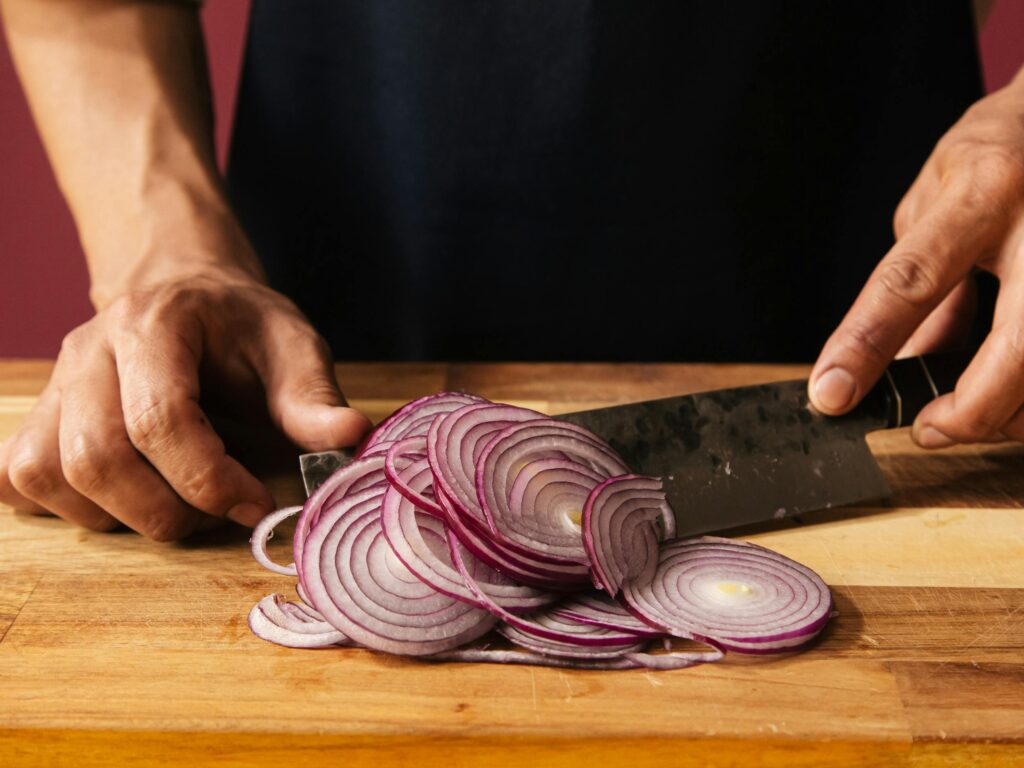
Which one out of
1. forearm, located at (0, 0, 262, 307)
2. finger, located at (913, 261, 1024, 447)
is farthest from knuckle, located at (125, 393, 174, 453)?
finger, located at (913, 261, 1024, 447)

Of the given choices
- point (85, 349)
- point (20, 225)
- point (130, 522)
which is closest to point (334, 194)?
point (85, 349)

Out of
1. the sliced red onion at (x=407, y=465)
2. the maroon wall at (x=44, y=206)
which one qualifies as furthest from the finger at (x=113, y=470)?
the maroon wall at (x=44, y=206)

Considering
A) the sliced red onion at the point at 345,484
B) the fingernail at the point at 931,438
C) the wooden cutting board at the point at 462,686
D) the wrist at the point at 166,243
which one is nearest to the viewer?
the wooden cutting board at the point at 462,686

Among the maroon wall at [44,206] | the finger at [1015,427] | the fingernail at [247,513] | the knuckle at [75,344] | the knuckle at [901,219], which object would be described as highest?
the knuckle at [75,344]

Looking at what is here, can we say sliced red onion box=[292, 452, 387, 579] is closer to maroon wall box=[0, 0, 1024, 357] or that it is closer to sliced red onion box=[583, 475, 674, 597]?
sliced red onion box=[583, 475, 674, 597]

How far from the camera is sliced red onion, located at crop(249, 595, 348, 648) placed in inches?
50.0

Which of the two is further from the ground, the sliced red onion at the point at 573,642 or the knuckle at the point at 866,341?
the knuckle at the point at 866,341

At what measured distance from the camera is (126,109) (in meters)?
2.03

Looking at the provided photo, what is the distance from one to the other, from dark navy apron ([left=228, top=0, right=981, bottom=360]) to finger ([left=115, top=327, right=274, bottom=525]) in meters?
0.86

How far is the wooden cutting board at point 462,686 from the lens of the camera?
1.14 meters

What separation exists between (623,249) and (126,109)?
3.44 feet

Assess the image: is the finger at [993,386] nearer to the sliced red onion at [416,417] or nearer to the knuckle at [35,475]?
the sliced red onion at [416,417]

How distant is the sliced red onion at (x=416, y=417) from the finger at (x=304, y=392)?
1.5 inches

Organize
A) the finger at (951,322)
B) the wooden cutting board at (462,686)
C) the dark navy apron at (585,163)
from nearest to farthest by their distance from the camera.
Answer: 1. the wooden cutting board at (462,686)
2. the finger at (951,322)
3. the dark navy apron at (585,163)
